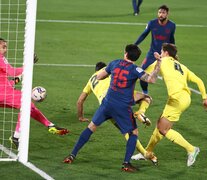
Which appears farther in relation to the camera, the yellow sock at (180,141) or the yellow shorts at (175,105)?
the yellow shorts at (175,105)

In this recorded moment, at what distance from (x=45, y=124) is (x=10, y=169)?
2.08 m

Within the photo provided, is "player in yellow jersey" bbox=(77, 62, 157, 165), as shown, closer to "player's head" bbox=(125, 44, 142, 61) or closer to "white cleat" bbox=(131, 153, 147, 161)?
"white cleat" bbox=(131, 153, 147, 161)

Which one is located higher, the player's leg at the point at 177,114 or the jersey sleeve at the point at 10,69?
the jersey sleeve at the point at 10,69

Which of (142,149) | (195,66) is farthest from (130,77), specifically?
(195,66)

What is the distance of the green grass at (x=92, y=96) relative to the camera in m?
13.0

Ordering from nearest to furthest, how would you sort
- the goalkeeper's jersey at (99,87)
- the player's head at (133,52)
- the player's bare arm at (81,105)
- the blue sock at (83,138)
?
the player's head at (133,52)
the blue sock at (83,138)
the goalkeeper's jersey at (99,87)
the player's bare arm at (81,105)

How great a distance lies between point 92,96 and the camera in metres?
19.3

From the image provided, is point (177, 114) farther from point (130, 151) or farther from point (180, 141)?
point (130, 151)

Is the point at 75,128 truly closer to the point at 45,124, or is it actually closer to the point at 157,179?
the point at 45,124

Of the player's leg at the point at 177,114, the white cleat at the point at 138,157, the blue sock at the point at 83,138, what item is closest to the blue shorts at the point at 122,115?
the blue sock at the point at 83,138

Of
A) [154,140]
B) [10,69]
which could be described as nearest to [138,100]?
[154,140]

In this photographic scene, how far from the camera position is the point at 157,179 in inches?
492

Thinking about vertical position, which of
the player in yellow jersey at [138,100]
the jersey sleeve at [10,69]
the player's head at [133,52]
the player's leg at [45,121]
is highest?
the player's head at [133,52]

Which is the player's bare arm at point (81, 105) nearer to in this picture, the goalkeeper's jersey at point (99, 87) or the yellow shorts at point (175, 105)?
the goalkeeper's jersey at point (99, 87)
